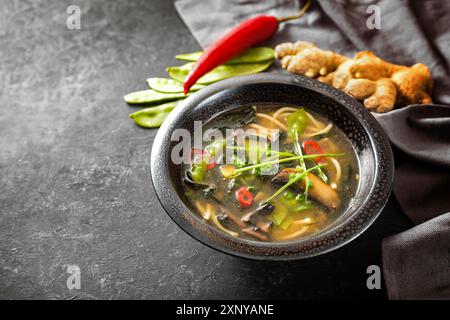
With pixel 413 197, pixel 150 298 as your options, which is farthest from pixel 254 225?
pixel 413 197

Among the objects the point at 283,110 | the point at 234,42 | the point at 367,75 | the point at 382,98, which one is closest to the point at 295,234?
the point at 283,110

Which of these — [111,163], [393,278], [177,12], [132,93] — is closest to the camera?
[393,278]

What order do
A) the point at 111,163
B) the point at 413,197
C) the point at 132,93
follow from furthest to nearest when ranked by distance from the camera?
the point at 132,93 → the point at 111,163 → the point at 413,197

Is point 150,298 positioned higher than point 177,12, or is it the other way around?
point 177,12

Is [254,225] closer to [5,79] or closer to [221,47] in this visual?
[221,47]

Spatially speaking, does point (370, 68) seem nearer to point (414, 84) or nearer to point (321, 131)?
point (414, 84)

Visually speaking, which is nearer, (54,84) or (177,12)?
(54,84)

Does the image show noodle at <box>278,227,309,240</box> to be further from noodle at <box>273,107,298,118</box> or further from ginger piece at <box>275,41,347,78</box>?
ginger piece at <box>275,41,347,78</box>
